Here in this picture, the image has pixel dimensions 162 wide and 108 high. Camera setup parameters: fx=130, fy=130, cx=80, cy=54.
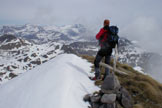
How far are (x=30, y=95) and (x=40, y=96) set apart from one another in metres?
0.79

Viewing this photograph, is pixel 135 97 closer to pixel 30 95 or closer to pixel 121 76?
pixel 121 76

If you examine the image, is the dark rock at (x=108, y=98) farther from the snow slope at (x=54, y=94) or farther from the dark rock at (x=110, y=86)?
the snow slope at (x=54, y=94)

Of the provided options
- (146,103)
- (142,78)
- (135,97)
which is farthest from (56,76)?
(142,78)

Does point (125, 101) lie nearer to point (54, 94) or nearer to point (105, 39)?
point (54, 94)

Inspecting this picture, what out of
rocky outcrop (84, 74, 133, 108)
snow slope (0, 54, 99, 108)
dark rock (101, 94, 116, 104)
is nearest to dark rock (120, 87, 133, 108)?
rocky outcrop (84, 74, 133, 108)

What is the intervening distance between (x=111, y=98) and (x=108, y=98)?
152 millimetres

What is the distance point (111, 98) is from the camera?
6.70 m

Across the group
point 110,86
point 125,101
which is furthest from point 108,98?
point 125,101

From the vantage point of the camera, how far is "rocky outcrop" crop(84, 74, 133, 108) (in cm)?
670

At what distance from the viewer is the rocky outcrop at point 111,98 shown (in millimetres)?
6695

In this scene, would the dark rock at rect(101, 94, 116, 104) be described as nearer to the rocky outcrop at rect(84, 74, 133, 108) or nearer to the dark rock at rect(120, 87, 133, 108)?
the rocky outcrop at rect(84, 74, 133, 108)

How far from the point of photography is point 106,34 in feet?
29.4

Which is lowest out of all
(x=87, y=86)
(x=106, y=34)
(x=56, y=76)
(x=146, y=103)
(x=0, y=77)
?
(x=0, y=77)

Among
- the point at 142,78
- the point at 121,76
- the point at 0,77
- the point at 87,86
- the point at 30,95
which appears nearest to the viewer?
the point at 30,95
